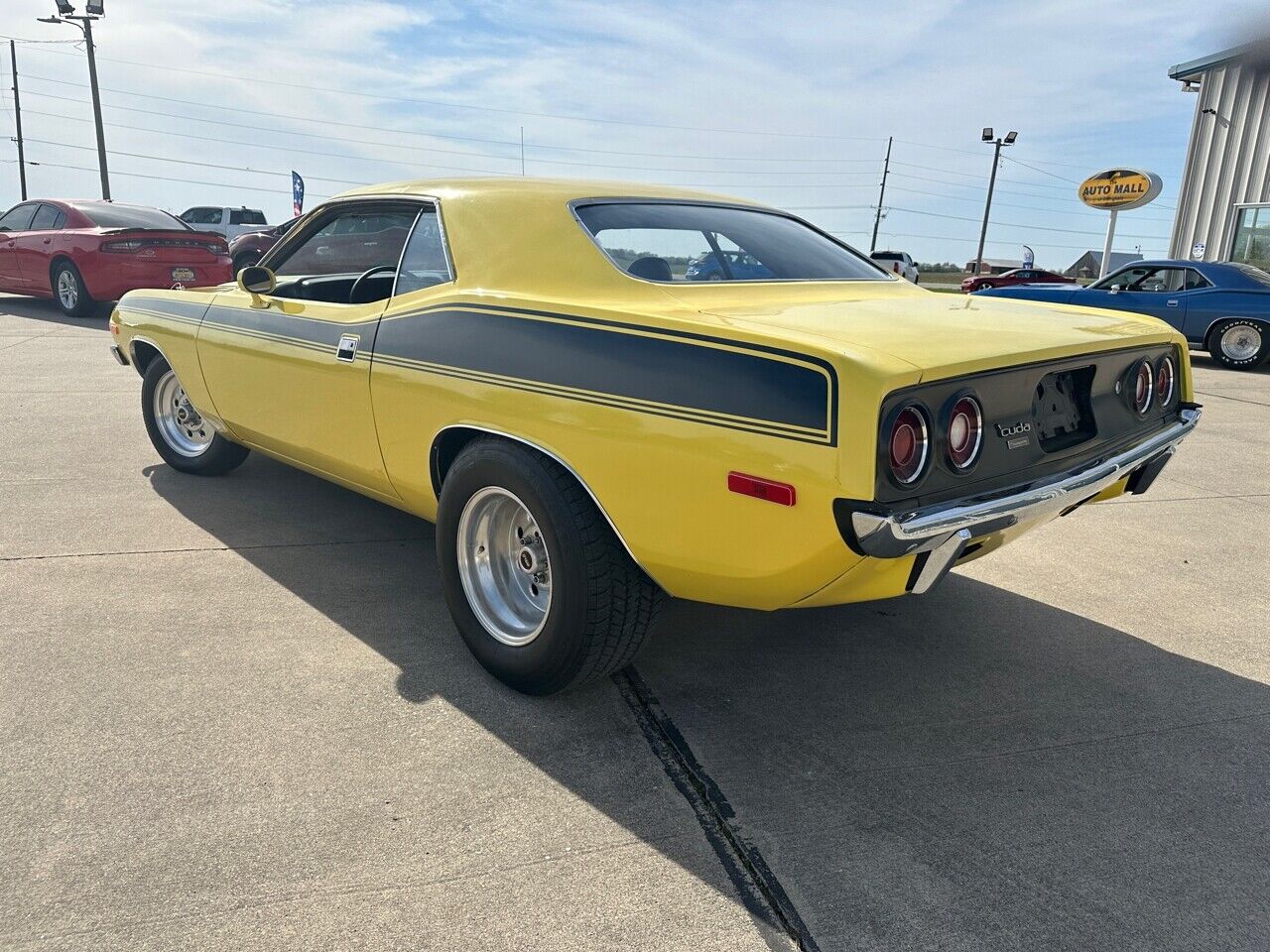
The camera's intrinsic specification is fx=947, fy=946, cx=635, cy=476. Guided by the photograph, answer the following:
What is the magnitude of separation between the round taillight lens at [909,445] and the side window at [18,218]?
12.7 meters

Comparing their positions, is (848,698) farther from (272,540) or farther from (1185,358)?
(272,540)

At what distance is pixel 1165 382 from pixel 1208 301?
33.7 ft

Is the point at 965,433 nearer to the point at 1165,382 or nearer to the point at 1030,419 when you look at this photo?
the point at 1030,419

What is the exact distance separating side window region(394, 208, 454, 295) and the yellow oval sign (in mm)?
19540

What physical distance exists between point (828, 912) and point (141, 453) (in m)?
4.79

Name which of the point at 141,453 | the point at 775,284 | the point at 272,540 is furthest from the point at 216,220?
the point at 775,284

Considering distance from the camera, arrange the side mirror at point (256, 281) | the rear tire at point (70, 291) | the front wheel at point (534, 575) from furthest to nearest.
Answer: the rear tire at point (70, 291) → the side mirror at point (256, 281) → the front wheel at point (534, 575)

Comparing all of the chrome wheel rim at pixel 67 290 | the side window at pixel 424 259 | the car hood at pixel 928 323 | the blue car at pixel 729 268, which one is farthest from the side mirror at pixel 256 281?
the chrome wheel rim at pixel 67 290

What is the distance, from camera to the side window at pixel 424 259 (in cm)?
303

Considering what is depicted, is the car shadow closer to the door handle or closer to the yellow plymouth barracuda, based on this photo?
the yellow plymouth barracuda

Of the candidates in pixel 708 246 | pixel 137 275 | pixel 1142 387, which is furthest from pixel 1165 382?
pixel 137 275

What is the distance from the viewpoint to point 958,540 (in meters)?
2.16

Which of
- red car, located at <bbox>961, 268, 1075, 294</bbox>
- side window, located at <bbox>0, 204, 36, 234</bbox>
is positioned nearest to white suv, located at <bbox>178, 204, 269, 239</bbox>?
side window, located at <bbox>0, 204, 36, 234</bbox>

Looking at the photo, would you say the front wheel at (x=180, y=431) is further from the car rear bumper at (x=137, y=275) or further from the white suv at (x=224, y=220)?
the white suv at (x=224, y=220)
